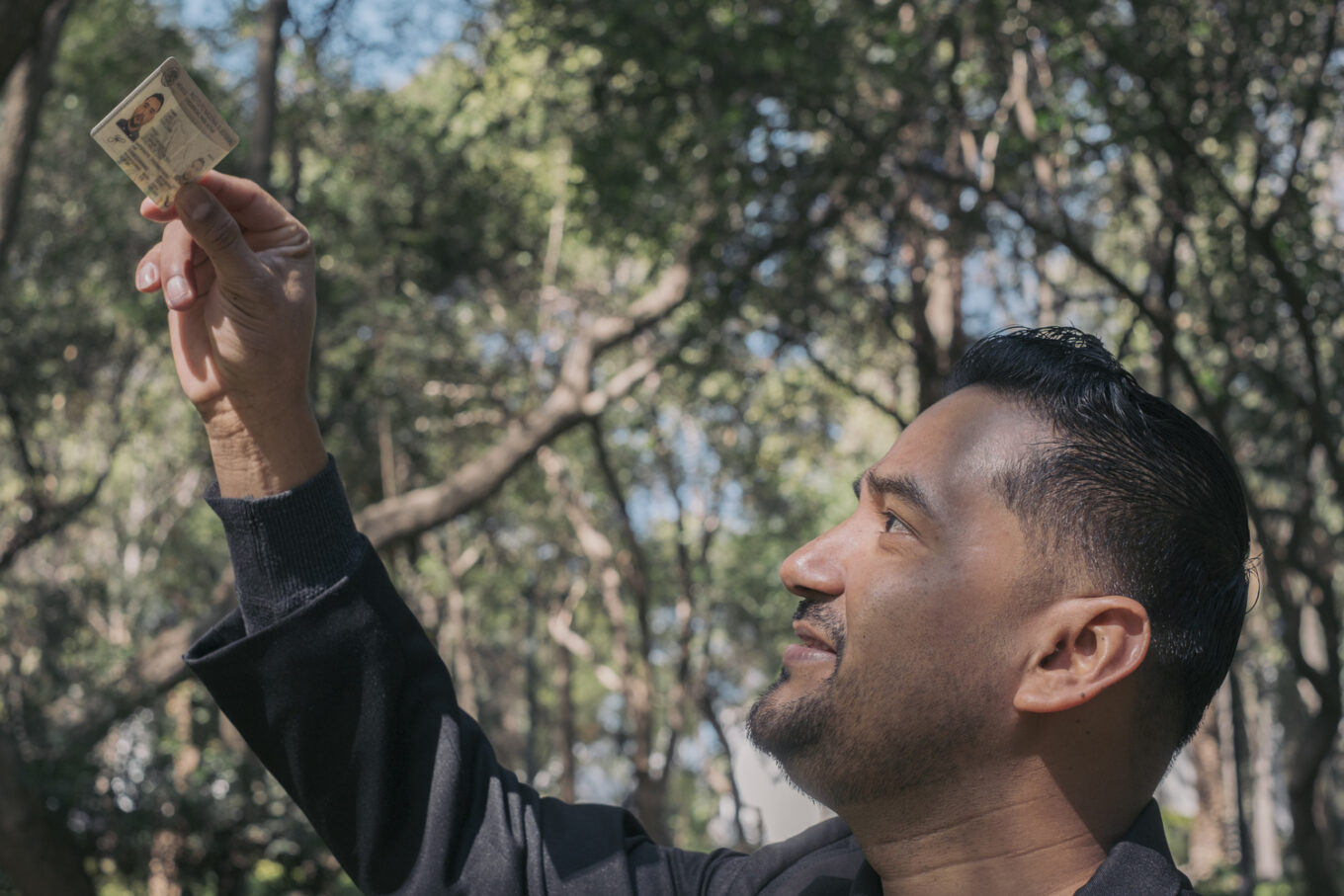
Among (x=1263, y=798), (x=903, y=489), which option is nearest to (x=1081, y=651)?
(x=903, y=489)

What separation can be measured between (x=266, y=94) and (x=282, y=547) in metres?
5.59

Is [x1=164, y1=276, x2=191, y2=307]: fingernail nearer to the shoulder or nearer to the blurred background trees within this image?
the shoulder

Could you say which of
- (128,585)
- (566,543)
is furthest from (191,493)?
(566,543)

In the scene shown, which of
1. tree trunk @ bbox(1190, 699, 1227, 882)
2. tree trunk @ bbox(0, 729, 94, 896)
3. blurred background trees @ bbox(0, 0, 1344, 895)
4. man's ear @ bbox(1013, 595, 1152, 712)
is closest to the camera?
man's ear @ bbox(1013, 595, 1152, 712)

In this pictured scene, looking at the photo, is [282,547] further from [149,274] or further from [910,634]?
[910,634]

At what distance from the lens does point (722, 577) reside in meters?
20.7

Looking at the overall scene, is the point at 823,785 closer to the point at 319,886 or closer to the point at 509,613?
the point at 319,886

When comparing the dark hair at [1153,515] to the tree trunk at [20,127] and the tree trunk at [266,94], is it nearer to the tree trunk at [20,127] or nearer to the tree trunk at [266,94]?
the tree trunk at [266,94]

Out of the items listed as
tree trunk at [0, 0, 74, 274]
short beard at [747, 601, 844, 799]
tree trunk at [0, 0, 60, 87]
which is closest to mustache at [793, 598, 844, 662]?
short beard at [747, 601, 844, 799]

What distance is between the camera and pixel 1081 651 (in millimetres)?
1531

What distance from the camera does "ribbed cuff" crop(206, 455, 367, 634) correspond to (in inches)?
63.9

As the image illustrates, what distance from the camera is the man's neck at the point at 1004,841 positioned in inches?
61.9

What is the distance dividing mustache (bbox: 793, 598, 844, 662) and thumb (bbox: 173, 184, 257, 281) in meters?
0.84

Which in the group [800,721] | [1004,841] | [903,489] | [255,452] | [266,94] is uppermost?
[266,94]
